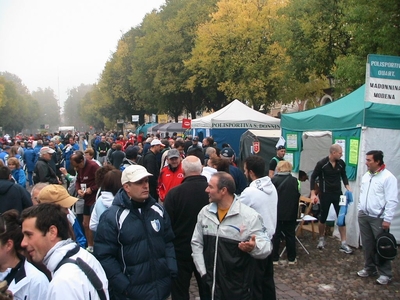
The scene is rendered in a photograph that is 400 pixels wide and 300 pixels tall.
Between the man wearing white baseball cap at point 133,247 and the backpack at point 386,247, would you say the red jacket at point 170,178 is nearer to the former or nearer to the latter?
the backpack at point 386,247

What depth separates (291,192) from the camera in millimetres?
7488

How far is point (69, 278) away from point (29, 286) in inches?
12.8

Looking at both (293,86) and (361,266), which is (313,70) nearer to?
(293,86)

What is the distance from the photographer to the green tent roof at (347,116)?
857 cm

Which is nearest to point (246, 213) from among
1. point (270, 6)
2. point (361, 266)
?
point (361, 266)

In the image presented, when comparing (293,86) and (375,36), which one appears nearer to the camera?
(375,36)

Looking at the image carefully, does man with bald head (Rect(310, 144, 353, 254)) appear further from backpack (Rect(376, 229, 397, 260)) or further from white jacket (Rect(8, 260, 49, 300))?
white jacket (Rect(8, 260, 49, 300))

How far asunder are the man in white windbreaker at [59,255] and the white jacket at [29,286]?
90mm

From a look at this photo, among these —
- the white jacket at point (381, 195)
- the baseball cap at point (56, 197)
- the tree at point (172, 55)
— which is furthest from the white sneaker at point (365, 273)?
the tree at point (172, 55)

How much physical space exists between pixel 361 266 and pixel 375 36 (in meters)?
7.00

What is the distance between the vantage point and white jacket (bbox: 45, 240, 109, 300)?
94.2 inches

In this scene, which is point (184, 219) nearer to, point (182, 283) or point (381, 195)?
point (182, 283)

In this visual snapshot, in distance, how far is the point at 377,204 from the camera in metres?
6.57

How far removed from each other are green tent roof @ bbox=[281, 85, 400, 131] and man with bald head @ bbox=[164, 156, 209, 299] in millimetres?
5090
